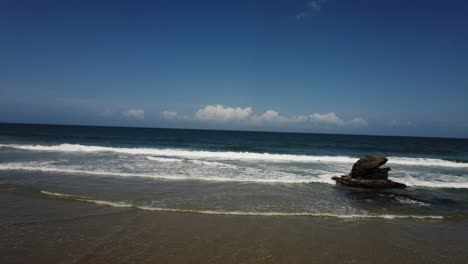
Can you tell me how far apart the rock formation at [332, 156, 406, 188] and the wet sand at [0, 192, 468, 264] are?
16.8 ft

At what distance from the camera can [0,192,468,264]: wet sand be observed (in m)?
5.48

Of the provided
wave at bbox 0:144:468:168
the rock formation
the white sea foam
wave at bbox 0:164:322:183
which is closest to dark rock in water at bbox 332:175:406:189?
the rock formation

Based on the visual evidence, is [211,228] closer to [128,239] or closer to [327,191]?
[128,239]

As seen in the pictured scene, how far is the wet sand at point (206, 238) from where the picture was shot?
548 cm

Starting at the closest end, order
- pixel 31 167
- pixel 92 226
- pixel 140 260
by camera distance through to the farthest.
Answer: pixel 140 260, pixel 92 226, pixel 31 167

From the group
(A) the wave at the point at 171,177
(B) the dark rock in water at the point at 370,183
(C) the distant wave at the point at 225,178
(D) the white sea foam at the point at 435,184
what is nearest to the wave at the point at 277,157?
(D) the white sea foam at the point at 435,184

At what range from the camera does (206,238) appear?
6410 mm

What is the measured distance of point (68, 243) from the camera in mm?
5867

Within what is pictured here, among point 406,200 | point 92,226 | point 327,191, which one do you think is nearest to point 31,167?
point 92,226

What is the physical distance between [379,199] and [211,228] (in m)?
7.77

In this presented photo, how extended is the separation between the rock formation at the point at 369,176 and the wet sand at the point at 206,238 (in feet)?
16.8

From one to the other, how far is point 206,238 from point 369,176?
11.0 metres

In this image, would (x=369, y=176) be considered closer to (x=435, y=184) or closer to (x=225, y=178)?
(x=435, y=184)

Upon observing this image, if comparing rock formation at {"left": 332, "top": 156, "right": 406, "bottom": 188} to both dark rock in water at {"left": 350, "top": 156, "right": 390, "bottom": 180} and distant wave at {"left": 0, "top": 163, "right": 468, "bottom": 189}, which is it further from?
distant wave at {"left": 0, "top": 163, "right": 468, "bottom": 189}
